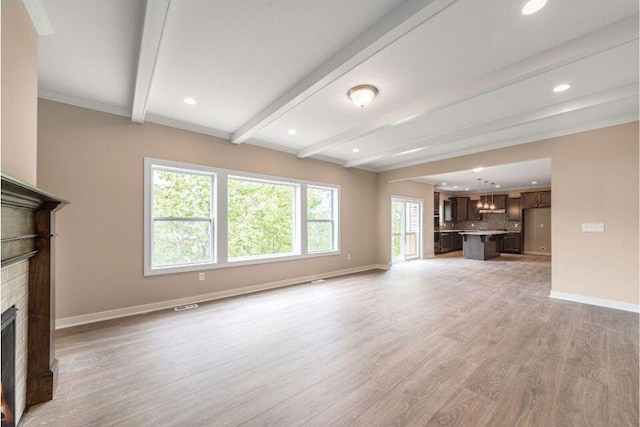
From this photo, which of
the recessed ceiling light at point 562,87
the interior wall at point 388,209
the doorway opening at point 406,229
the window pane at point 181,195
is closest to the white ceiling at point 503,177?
the interior wall at point 388,209

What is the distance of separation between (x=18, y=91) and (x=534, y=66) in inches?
153

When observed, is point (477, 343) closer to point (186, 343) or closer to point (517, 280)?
point (186, 343)

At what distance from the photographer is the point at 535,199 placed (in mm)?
9328

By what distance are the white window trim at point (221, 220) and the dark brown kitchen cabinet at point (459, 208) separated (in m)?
7.40

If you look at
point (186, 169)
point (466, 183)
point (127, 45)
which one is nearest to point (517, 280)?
point (466, 183)

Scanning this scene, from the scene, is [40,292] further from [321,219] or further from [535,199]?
[535,199]

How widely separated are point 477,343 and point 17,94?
419cm

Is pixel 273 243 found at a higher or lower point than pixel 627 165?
lower

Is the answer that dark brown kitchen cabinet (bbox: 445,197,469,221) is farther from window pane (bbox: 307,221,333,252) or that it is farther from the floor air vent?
the floor air vent

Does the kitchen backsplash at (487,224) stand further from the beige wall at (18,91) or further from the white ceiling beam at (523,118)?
the beige wall at (18,91)

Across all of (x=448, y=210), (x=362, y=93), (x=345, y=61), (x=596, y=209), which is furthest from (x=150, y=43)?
(x=448, y=210)

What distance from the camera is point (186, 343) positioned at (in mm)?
2613

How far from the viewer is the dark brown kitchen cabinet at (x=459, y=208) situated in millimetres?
10930

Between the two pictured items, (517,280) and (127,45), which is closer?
(127,45)
